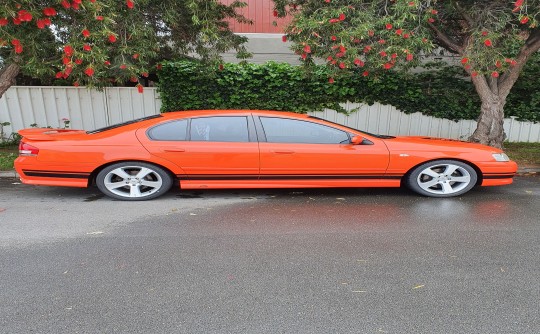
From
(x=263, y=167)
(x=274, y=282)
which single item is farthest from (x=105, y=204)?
(x=274, y=282)

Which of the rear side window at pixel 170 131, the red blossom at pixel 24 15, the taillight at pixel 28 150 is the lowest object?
the taillight at pixel 28 150

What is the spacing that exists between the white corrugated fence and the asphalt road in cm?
471

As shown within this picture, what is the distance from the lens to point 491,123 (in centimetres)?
720

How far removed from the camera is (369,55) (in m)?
5.79

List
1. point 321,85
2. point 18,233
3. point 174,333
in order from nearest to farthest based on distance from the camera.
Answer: point 174,333 → point 18,233 → point 321,85

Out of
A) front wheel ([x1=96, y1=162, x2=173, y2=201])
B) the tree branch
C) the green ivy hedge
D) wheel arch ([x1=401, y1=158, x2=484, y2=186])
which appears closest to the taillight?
front wheel ([x1=96, y1=162, x2=173, y2=201])

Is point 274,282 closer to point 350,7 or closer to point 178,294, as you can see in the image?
point 178,294

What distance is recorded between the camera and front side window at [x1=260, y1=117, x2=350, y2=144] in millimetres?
4754

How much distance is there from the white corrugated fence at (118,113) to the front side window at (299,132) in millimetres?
4498

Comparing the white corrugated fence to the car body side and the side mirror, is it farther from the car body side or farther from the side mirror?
the side mirror

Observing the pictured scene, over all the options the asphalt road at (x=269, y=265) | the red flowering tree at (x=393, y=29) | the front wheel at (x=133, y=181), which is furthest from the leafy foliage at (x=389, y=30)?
the front wheel at (x=133, y=181)

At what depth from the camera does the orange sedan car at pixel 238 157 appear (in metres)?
4.56

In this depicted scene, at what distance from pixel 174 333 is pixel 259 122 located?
303 centimetres

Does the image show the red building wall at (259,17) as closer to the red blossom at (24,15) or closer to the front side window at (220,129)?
the front side window at (220,129)
